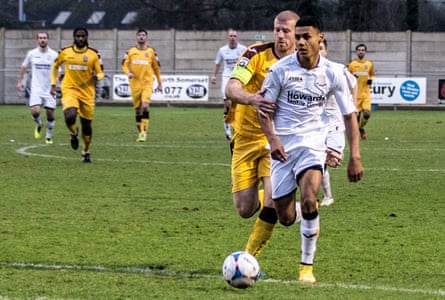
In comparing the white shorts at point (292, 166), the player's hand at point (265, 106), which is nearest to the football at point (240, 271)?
the white shorts at point (292, 166)

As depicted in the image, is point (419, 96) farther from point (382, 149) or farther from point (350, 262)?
point (350, 262)

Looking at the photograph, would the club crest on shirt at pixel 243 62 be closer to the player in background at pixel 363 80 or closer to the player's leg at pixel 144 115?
the player's leg at pixel 144 115

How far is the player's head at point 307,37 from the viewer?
777 cm

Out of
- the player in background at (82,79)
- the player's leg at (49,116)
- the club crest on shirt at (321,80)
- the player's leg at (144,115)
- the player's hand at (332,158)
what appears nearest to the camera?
the club crest on shirt at (321,80)

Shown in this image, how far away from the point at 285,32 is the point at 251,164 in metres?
1.12

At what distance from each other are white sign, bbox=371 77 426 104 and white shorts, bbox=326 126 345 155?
95.6ft

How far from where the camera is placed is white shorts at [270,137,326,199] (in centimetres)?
784

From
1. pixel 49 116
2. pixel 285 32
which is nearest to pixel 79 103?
pixel 49 116

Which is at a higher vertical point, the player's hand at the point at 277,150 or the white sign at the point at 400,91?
the player's hand at the point at 277,150

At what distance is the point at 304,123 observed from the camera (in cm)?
795

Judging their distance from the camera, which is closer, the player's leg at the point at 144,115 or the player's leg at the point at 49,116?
the player's leg at the point at 49,116

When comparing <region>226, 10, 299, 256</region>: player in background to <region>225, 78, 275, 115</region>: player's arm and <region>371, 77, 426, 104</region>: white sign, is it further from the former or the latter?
<region>371, 77, 426, 104</region>: white sign

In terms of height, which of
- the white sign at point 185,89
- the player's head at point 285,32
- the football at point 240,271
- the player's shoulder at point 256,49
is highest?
the player's head at point 285,32

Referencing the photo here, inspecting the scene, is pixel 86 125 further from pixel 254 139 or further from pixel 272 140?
pixel 272 140
